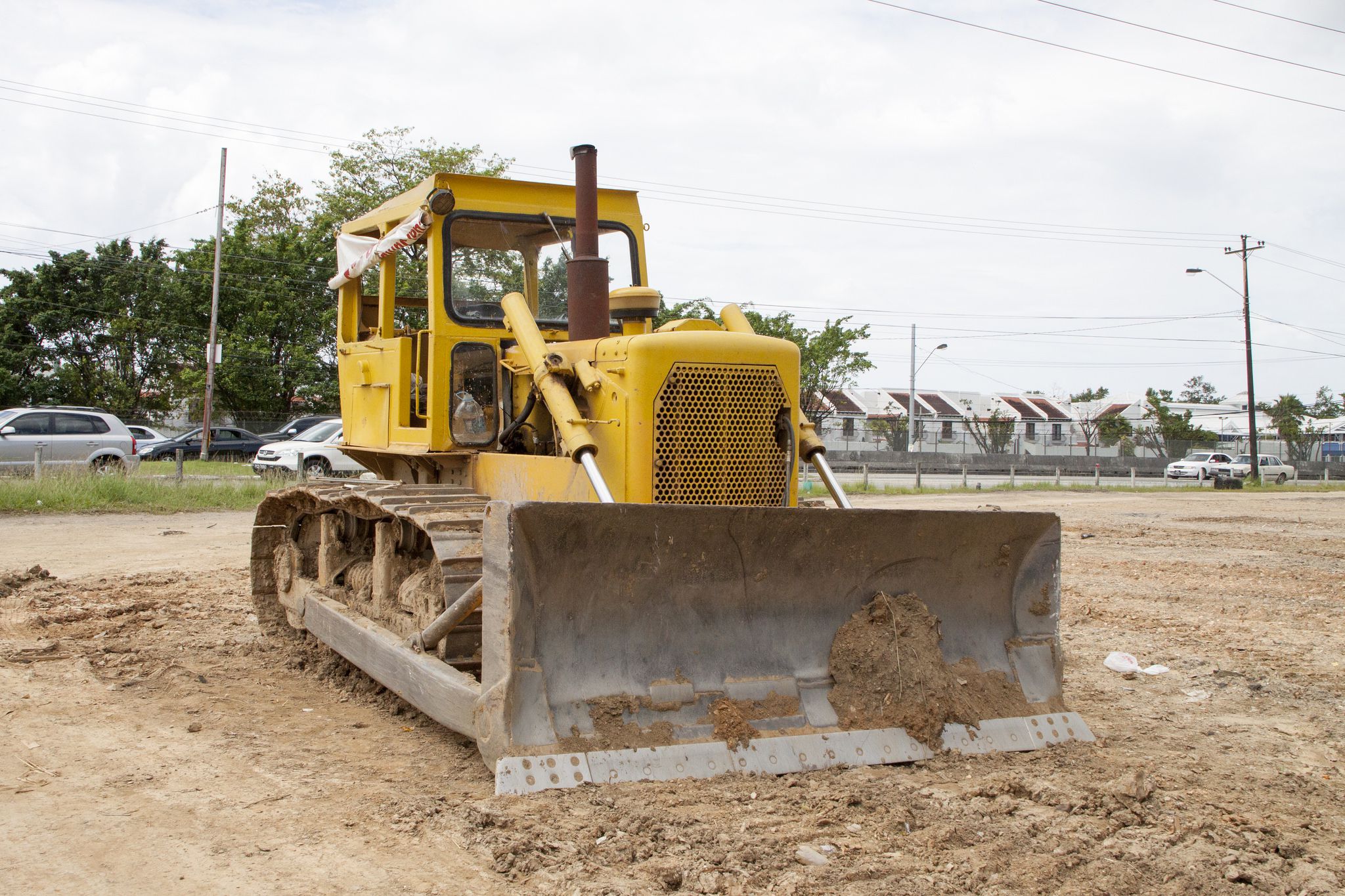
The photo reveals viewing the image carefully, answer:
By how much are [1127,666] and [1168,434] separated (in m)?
52.8

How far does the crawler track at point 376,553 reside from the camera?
15.5ft

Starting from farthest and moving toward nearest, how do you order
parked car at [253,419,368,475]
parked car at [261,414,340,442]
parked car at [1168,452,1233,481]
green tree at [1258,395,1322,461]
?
green tree at [1258,395,1322,461]
parked car at [1168,452,1233,481]
parked car at [261,414,340,442]
parked car at [253,419,368,475]

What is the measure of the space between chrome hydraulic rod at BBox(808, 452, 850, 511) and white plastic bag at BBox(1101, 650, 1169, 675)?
2177 mm

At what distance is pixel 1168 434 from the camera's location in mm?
54594

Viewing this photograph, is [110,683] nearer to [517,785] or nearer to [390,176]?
[517,785]

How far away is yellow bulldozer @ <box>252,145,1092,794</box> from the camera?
4.01 m

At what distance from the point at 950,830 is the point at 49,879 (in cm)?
266

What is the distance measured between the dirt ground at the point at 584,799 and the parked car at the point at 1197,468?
1483 inches

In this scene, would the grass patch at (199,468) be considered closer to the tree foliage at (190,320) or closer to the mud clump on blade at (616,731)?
the tree foliage at (190,320)

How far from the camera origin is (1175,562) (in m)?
12.0

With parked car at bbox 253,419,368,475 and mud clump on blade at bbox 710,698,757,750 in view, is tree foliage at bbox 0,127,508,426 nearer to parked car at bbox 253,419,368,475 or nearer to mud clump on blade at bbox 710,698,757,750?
parked car at bbox 253,419,368,475

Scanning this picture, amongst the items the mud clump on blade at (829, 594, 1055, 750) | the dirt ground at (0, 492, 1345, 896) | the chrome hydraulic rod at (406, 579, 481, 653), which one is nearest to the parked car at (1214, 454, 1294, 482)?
the dirt ground at (0, 492, 1345, 896)

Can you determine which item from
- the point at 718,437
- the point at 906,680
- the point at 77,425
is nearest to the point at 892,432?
the point at 77,425

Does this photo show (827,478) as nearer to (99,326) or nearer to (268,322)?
(268,322)
